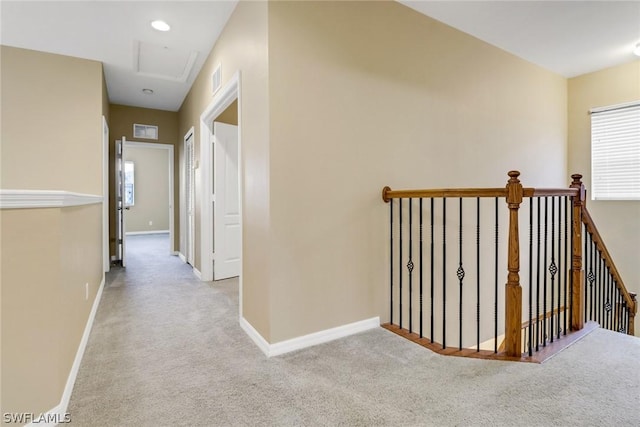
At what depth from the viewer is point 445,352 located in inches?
81.6

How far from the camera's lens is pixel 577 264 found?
2389mm

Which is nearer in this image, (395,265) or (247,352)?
(247,352)

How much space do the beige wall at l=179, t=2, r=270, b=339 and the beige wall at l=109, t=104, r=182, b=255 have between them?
352cm

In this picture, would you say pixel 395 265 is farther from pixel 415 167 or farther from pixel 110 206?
pixel 110 206

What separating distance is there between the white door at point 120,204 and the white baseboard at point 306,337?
3566 mm

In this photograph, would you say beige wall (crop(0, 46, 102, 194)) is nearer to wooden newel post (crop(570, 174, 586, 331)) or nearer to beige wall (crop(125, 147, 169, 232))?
wooden newel post (crop(570, 174, 586, 331))

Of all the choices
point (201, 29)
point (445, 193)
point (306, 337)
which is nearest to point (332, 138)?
point (445, 193)

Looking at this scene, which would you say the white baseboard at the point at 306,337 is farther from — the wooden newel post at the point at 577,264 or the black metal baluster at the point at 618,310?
the black metal baluster at the point at 618,310

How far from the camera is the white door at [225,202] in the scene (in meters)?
3.98

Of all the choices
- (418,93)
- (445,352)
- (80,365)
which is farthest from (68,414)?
(418,93)

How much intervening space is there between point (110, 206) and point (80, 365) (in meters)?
3.96

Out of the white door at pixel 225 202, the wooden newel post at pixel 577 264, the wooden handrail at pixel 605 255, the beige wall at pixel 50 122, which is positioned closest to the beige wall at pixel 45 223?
the beige wall at pixel 50 122

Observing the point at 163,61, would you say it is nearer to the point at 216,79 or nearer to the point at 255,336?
the point at 216,79

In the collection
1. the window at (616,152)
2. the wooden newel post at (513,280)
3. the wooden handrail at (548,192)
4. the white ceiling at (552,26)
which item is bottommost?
the wooden newel post at (513,280)
